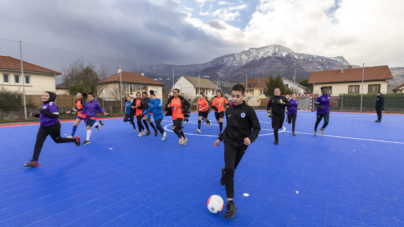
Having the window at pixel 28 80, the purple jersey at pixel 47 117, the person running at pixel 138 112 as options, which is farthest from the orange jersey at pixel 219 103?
the window at pixel 28 80

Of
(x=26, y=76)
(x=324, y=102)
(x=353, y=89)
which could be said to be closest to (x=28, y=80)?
(x=26, y=76)

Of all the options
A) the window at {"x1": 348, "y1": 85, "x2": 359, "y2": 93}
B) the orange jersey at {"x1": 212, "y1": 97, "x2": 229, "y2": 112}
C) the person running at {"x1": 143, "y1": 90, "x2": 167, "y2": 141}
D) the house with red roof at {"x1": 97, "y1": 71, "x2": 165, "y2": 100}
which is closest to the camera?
the person running at {"x1": 143, "y1": 90, "x2": 167, "y2": 141}

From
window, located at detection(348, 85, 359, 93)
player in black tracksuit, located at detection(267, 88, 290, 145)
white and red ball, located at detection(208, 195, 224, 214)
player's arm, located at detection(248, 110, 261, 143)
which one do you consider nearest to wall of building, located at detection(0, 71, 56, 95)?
player in black tracksuit, located at detection(267, 88, 290, 145)

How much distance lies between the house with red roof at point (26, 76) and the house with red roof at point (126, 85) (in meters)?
5.51

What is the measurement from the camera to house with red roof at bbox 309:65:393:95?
32.3 meters

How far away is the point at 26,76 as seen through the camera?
2202 cm

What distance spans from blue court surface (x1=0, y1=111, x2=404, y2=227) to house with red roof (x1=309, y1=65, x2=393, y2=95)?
35.1 meters

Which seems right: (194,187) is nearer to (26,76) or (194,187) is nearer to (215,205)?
(215,205)

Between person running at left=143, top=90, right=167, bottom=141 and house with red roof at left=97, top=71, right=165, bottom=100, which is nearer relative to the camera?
person running at left=143, top=90, right=167, bottom=141

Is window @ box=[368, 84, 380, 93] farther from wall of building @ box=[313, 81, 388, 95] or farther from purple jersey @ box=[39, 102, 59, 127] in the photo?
purple jersey @ box=[39, 102, 59, 127]

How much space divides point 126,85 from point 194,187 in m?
31.4

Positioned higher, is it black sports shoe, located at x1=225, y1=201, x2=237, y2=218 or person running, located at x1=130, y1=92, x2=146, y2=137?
person running, located at x1=130, y1=92, x2=146, y2=137

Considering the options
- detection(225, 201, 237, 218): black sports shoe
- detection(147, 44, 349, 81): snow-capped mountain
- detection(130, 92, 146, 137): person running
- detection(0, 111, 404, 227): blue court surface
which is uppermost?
detection(147, 44, 349, 81): snow-capped mountain

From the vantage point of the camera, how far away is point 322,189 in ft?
11.5
